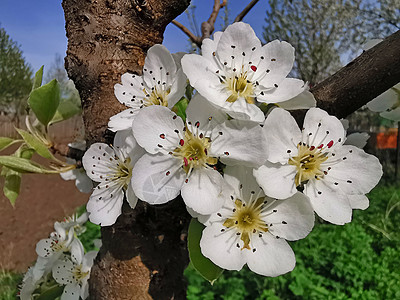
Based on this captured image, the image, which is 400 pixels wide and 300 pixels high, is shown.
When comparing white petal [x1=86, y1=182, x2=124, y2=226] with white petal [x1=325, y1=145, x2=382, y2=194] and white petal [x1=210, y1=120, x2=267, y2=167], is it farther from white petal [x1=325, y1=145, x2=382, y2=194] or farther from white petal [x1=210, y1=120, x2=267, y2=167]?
white petal [x1=325, y1=145, x2=382, y2=194]

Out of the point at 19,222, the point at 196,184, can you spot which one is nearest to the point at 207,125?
the point at 196,184

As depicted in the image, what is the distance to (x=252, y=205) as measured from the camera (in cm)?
56

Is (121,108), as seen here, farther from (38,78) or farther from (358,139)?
(358,139)

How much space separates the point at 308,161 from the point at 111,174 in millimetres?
334

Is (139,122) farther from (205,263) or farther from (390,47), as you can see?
(390,47)

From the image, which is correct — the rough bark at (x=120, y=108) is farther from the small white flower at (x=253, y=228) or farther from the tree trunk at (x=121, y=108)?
the small white flower at (x=253, y=228)

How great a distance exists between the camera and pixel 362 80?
621 mm

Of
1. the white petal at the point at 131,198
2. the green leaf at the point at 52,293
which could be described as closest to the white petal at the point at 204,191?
the white petal at the point at 131,198

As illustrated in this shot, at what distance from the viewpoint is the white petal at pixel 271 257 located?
0.53m

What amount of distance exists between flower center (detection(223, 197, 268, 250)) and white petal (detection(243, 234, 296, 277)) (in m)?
0.02

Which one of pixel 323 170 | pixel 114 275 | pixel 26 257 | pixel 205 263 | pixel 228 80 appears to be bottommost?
pixel 26 257

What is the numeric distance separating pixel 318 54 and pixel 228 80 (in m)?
10.1

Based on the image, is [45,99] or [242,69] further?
[45,99]

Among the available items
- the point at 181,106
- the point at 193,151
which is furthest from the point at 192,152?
the point at 181,106
